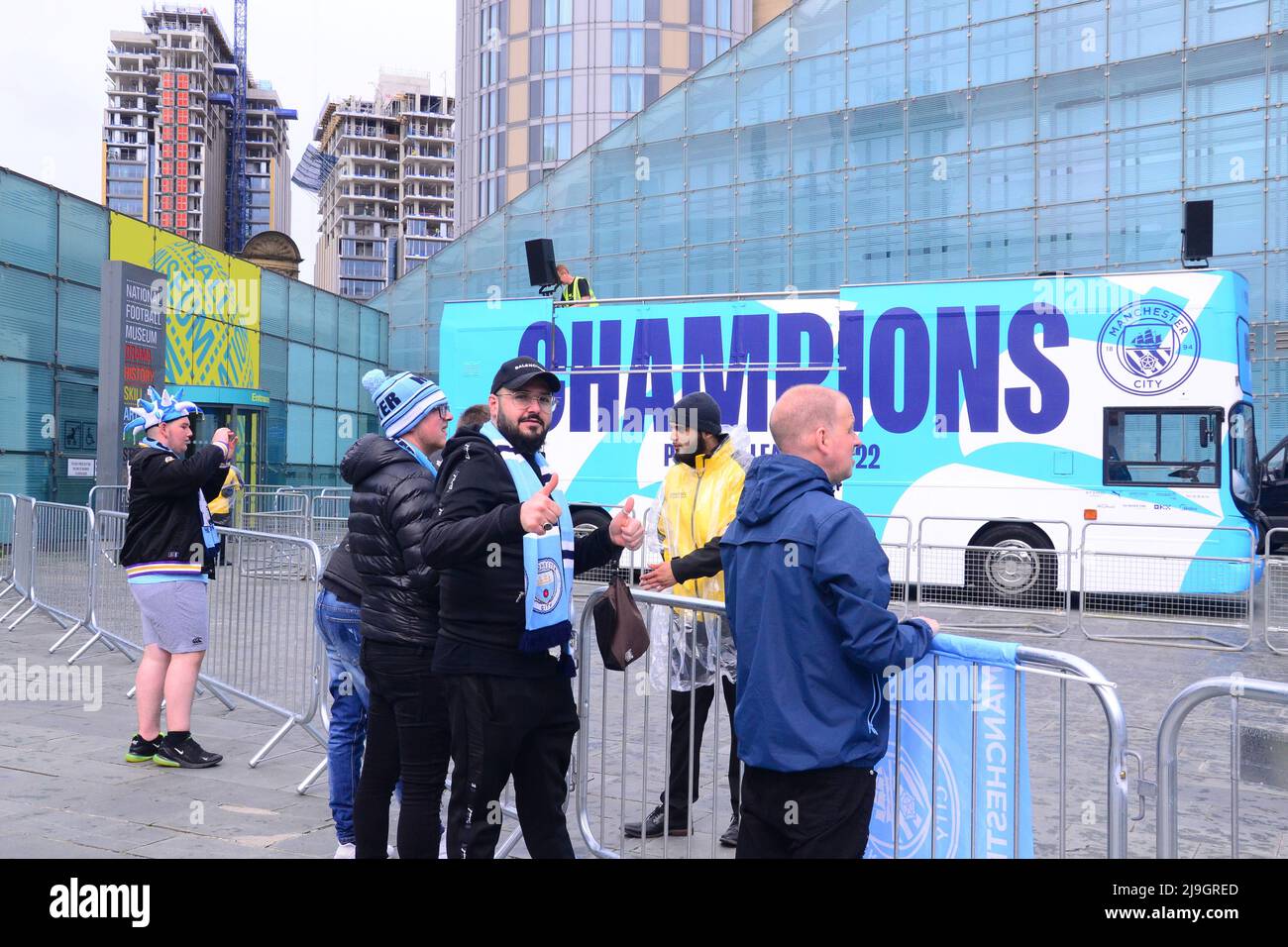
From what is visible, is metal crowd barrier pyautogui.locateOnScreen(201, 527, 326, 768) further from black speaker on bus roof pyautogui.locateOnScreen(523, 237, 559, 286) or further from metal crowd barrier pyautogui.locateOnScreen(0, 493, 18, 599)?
black speaker on bus roof pyautogui.locateOnScreen(523, 237, 559, 286)

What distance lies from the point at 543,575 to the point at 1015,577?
987 cm

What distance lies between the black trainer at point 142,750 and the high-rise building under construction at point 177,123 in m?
141

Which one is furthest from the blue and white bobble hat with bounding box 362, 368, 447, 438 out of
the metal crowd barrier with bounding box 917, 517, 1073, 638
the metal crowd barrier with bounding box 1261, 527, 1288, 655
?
the metal crowd barrier with bounding box 1261, 527, 1288, 655

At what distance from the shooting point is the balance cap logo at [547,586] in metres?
3.41

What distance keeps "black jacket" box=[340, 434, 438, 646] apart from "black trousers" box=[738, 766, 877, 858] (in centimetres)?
146

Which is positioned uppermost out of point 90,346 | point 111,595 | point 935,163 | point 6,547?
point 935,163

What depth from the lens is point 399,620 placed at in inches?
151

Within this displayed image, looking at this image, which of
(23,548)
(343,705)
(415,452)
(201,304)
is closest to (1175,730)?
(415,452)

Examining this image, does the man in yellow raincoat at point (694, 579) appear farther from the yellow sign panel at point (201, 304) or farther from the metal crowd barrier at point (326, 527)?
the yellow sign panel at point (201, 304)

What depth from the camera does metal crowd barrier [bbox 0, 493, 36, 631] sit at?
10.8 m

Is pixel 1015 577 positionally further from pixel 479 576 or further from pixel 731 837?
pixel 479 576

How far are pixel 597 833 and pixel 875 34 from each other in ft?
95.3

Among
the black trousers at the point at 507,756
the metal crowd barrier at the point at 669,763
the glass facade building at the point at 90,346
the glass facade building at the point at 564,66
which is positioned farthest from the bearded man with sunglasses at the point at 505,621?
the glass facade building at the point at 564,66
